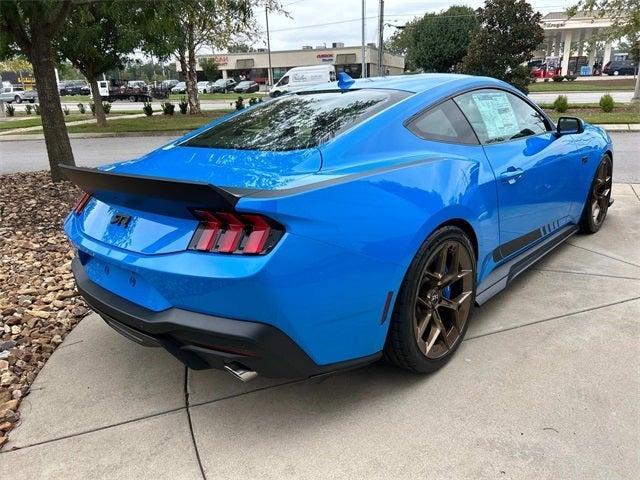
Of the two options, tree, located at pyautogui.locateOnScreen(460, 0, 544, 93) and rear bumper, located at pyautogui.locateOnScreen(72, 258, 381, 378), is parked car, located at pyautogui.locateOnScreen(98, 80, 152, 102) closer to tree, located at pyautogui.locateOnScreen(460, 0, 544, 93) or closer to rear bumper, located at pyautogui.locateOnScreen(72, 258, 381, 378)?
tree, located at pyautogui.locateOnScreen(460, 0, 544, 93)

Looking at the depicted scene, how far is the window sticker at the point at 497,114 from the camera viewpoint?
3281 mm

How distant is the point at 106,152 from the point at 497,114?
1227 centimetres

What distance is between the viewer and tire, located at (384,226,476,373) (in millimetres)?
2467

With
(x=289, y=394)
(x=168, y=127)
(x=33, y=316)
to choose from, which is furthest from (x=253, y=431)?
(x=168, y=127)

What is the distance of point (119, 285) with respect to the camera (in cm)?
235

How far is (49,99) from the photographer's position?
22.5 ft

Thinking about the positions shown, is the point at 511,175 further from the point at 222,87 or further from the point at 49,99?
the point at 222,87

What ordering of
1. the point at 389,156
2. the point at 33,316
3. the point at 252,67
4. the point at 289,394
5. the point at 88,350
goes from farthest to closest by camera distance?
1. the point at 252,67
2. the point at 33,316
3. the point at 88,350
4. the point at 289,394
5. the point at 389,156

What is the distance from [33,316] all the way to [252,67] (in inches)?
2993

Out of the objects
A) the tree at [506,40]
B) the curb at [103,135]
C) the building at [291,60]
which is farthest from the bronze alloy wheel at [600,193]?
the building at [291,60]

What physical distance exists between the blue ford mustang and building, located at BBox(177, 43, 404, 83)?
63854 mm

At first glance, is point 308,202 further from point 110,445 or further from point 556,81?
point 556,81

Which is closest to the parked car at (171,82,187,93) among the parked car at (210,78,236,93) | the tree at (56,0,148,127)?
the parked car at (210,78,236,93)

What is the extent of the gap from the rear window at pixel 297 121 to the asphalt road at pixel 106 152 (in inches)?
241
